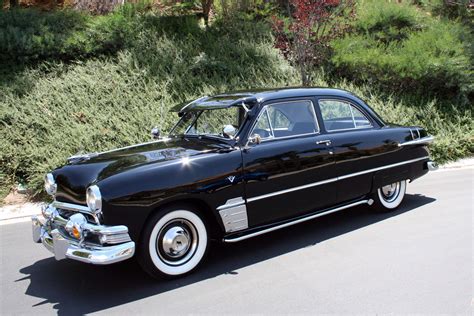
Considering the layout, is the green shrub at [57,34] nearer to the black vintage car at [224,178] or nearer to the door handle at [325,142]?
the black vintage car at [224,178]

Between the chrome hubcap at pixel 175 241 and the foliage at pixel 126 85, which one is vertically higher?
the foliage at pixel 126 85

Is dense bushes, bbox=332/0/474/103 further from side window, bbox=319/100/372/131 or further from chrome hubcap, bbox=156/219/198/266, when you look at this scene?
chrome hubcap, bbox=156/219/198/266

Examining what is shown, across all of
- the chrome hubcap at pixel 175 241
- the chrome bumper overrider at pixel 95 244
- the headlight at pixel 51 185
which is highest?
the headlight at pixel 51 185

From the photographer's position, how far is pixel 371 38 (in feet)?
39.8

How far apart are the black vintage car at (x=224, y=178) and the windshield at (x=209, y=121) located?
1cm

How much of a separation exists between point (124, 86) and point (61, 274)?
19.9ft

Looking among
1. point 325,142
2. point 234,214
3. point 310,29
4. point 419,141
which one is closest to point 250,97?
point 325,142

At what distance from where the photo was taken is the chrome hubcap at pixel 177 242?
403cm

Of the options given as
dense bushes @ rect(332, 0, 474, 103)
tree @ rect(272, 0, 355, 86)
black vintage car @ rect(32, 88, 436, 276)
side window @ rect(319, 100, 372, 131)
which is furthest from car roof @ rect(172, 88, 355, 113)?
dense bushes @ rect(332, 0, 474, 103)

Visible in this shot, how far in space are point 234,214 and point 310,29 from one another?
6530 millimetres

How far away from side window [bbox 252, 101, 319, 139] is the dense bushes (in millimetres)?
6331

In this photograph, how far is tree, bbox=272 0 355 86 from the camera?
9.57m

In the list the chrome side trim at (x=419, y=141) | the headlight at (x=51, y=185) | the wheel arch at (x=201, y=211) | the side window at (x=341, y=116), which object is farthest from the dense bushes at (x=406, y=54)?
the headlight at (x=51, y=185)

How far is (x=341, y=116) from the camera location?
551 centimetres
